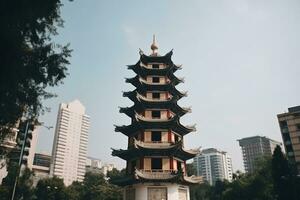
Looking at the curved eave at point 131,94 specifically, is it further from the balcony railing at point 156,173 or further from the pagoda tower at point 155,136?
the balcony railing at point 156,173

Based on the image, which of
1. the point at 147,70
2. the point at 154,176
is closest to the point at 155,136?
the point at 154,176

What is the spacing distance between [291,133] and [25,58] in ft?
168

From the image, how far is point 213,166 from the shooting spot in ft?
498

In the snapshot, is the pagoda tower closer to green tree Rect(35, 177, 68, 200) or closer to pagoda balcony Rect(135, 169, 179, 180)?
pagoda balcony Rect(135, 169, 179, 180)

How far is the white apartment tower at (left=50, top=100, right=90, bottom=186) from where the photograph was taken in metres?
130

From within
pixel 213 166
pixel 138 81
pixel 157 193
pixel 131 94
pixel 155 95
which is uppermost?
pixel 213 166

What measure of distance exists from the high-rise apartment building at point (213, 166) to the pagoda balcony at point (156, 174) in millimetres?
129505

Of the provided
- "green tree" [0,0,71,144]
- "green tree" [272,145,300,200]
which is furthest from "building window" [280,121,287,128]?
"green tree" [0,0,71,144]

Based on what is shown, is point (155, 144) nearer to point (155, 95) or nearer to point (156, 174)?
point (156, 174)

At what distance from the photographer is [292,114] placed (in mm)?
52906

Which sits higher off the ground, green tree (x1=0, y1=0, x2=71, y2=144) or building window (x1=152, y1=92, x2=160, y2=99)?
building window (x1=152, y1=92, x2=160, y2=99)

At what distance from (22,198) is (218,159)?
119 meters

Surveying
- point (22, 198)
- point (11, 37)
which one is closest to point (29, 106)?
point (11, 37)

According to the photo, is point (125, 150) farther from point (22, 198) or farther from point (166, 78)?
point (22, 198)
